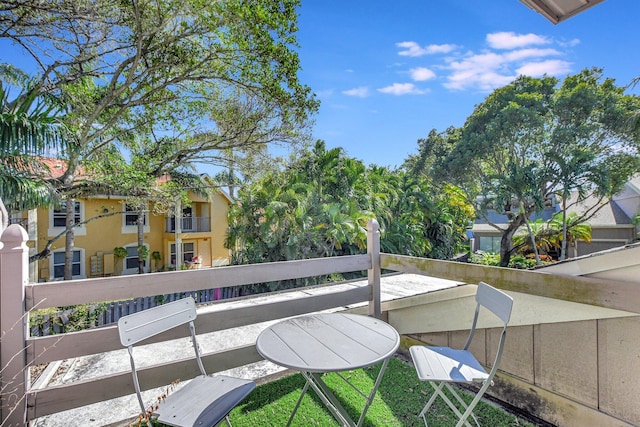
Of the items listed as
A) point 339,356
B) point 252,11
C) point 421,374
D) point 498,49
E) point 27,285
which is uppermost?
point 498,49

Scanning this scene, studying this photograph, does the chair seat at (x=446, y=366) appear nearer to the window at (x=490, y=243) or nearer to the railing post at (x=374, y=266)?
the railing post at (x=374, y=266)

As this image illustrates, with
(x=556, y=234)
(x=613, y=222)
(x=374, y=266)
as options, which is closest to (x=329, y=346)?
(x=374, y=266)

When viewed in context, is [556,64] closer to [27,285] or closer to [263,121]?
[263,121]

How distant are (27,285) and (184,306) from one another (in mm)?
944

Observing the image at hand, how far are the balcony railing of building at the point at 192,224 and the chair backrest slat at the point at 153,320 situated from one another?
17.9 meters

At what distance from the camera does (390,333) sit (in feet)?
6.64

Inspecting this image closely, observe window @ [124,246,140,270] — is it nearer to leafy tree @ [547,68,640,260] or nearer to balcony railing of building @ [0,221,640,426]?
balcony railing of building @ [0,221,640,426]

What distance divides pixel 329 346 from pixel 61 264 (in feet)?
59.9

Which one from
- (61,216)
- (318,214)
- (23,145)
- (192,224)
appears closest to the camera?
(23,145)

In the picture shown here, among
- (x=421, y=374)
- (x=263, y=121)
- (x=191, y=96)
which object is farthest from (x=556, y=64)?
(x=421, y=374)

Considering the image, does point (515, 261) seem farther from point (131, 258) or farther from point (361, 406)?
point (131, 258)

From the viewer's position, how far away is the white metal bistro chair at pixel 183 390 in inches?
61.2

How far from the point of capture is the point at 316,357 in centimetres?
169

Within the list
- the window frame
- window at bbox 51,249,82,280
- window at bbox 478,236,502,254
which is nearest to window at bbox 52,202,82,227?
the window frame
